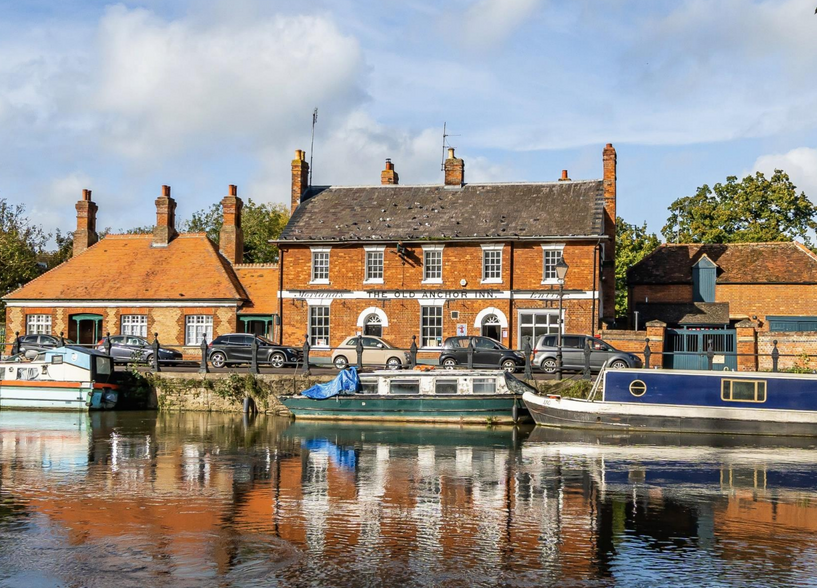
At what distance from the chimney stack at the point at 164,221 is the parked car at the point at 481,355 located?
794 inches

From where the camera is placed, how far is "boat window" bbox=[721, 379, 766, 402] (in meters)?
28.1

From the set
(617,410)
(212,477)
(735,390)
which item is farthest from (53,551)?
(735,390)

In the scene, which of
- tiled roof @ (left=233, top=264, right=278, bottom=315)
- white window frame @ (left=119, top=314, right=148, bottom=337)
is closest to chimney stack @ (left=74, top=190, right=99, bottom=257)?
white window frame @ (left=119, top=314, right=148, bottom=337)

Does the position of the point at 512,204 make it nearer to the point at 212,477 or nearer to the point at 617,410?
the point at 617,410

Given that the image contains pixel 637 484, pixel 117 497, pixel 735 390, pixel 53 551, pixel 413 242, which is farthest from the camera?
pixel 413 242

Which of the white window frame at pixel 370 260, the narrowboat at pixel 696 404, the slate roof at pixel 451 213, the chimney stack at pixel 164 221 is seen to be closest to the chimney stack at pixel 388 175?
the slate roof at pixel 451 213

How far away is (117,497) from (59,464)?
4.96 metres

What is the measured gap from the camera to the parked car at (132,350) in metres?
38.5

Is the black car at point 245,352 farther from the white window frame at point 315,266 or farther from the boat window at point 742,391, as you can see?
the boat window at point 742,391

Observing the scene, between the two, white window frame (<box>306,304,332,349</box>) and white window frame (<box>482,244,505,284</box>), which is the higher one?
white window frame (<box>482,244,505,284</box>)

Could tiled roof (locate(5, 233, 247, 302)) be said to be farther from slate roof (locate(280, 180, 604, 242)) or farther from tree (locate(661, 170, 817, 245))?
tree (locate(661, 170, 817, 245))

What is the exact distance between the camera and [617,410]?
28828 mm

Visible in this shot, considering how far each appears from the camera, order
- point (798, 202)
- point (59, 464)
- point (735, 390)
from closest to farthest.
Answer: point (59, 464)
point (735, 390)
point (798, 202)

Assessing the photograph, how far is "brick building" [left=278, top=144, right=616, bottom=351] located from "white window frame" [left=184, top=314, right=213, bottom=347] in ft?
14.1
